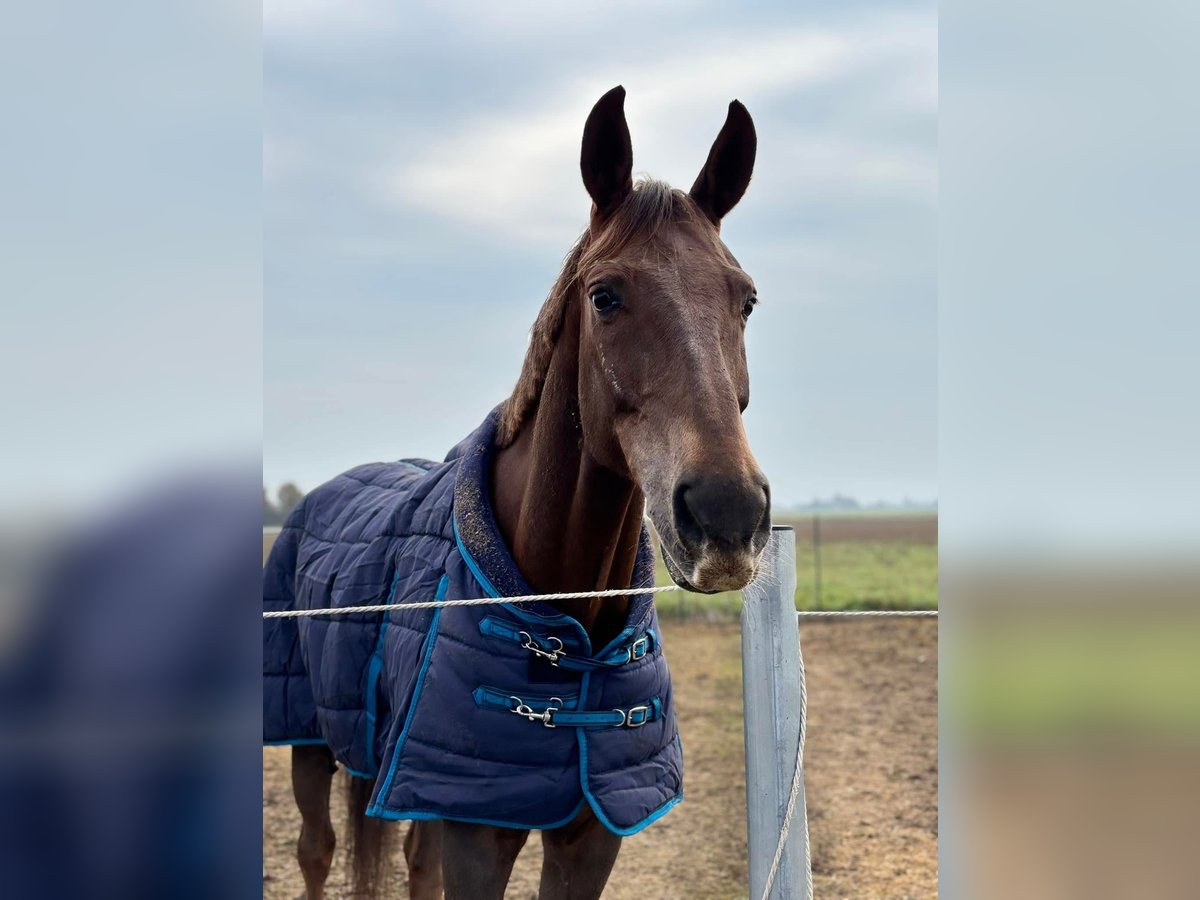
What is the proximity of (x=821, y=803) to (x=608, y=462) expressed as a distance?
14.3 ft

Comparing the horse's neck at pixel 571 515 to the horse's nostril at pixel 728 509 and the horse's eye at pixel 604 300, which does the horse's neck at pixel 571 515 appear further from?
the horse's nostril at pixel 728 509

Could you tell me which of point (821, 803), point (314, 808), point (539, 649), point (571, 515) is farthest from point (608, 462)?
point (821, 803)

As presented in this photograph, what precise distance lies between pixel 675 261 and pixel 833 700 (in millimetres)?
6791

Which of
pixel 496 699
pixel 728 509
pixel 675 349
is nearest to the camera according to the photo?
pixel 728 509

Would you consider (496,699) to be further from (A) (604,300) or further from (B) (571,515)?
(A) (604,300)

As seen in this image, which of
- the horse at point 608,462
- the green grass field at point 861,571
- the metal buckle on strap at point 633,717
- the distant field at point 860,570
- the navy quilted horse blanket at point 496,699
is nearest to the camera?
the horse at point 608,462

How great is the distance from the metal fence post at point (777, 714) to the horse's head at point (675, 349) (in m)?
0.36

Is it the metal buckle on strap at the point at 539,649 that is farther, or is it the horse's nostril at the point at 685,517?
the metal buckle on strap at the point at 539,649

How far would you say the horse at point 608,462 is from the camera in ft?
5.71

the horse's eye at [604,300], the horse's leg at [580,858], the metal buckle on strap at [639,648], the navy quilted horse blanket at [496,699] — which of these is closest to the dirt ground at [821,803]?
the horse's leg at [580,858]

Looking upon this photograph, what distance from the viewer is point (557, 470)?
7.03 ft

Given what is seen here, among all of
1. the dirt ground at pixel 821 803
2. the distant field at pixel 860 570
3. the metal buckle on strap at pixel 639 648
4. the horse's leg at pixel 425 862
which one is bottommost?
the distant field at pixel 860 570

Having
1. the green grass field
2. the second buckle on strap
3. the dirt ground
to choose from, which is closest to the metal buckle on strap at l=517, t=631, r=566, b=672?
the second buckle on strap

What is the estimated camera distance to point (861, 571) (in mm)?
25625
